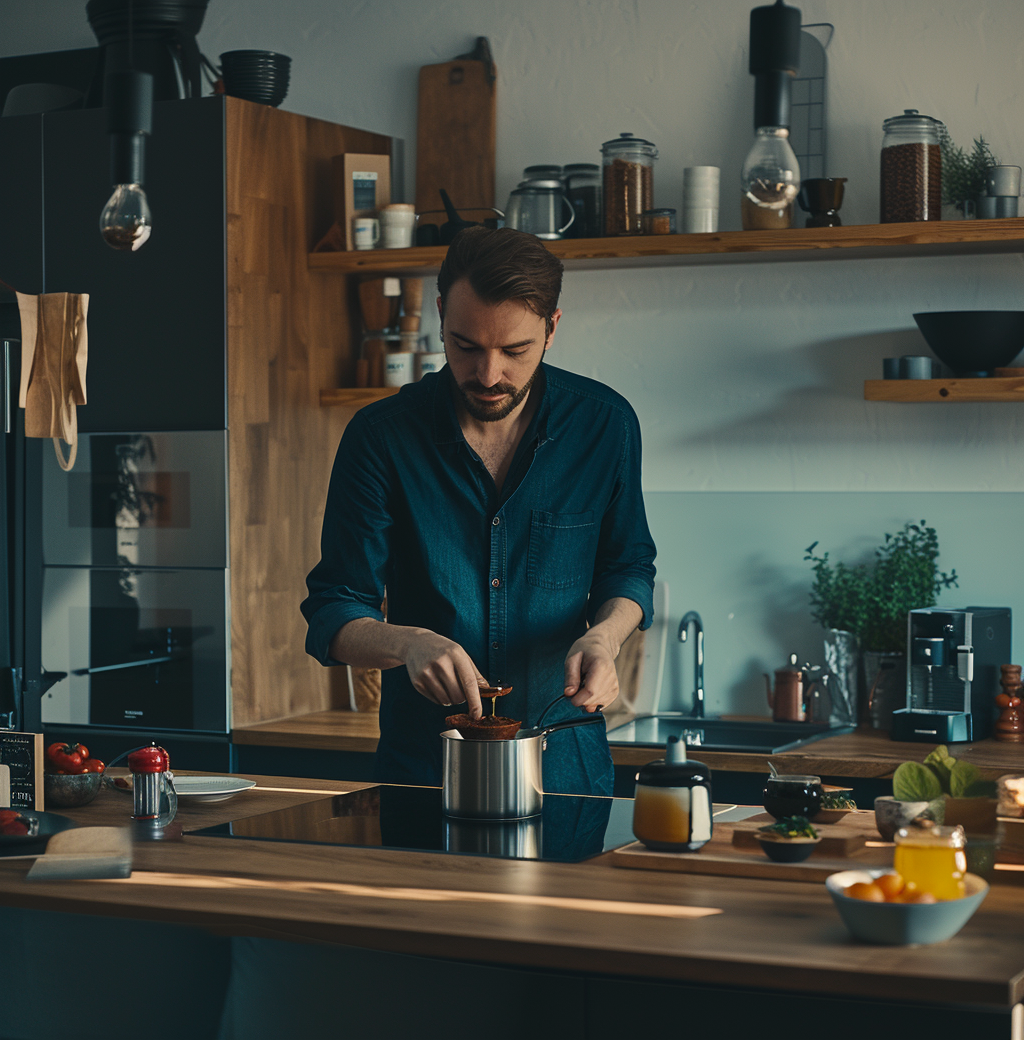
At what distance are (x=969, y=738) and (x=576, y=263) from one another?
159 cm

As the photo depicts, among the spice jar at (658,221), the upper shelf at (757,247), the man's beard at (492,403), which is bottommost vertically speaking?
the man's beard at (492,403)

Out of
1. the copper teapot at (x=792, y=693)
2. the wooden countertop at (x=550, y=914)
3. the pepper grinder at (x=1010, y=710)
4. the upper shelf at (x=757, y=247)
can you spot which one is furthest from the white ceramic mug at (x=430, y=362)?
the wooden countertop at (x=550, y=914)

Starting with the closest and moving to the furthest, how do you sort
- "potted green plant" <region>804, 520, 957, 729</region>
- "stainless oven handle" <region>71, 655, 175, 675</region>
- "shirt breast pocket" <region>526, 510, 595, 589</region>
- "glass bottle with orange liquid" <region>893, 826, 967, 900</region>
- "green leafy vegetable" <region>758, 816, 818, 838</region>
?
"glass bottle with orange liquid" <region>893, 826, 967, 900</region> → "green leafy vegetable" <region>758, 816, 818, 838</region> → "shirt breast pocket" <region>526, 510, 595, 589</region> → "potted green plant" <region>804, 520, 957, 729</region> → "stainless oven handle" <region>71, 655, 175, 675</region>

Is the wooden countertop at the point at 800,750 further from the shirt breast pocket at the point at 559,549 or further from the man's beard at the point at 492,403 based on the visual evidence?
the man's beard at the point at 492,403

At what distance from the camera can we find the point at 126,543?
3848mm

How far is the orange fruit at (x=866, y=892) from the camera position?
4.74 ft

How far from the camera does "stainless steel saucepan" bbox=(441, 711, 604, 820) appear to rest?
2010mm

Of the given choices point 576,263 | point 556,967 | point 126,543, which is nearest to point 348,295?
point 576,263

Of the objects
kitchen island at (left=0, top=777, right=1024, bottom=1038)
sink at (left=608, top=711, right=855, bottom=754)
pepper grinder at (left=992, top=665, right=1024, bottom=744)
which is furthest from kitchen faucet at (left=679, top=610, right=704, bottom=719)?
kitchen island at (left=0, top=777, right=1024, bottom=1038)

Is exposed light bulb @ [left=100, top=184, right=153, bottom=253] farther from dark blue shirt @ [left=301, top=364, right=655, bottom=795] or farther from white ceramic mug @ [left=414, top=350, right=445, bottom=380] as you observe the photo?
white ceramic mug @ [left=414, top=350, right=445, bottom=380]

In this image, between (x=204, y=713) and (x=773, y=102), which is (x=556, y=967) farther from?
(x=204, y=713)

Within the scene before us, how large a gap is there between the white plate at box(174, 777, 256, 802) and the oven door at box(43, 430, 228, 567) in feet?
4.65

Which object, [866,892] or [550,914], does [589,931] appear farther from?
[866,892]

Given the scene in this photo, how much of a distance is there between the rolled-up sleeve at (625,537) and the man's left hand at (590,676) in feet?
1.21
